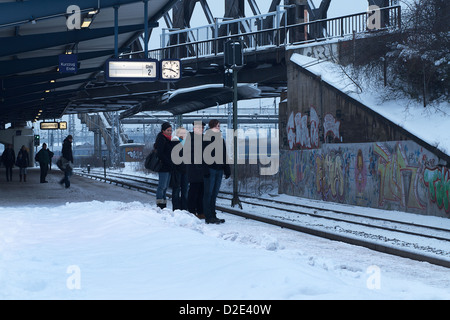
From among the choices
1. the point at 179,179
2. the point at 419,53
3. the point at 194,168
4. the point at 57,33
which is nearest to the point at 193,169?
the point at 194,168

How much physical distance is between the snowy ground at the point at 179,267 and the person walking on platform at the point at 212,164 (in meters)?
1.78

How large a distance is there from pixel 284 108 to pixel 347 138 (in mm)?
5501

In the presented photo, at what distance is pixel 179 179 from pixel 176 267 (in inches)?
273

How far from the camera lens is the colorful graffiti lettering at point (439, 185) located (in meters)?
14.1

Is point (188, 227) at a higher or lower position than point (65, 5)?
lower

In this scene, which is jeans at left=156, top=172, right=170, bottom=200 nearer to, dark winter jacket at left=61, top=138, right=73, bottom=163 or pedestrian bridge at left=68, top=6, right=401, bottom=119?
pedestrian bridge at left=68, top=6, right=401, bottom=119

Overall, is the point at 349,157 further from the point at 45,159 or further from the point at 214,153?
the point at 45,159

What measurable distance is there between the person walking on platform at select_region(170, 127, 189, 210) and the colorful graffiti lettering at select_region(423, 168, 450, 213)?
5.43 metres

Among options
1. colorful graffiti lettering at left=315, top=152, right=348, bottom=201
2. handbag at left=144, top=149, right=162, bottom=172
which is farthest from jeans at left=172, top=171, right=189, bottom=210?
colorful graffiti lettering at left=315, top=152, right=348, bottom=201

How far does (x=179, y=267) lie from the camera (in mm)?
6527

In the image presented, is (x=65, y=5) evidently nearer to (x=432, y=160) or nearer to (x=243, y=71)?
(x=432, y=160)

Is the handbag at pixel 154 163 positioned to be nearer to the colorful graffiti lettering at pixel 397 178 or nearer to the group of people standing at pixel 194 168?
the group of people standing at pixel 194 168
